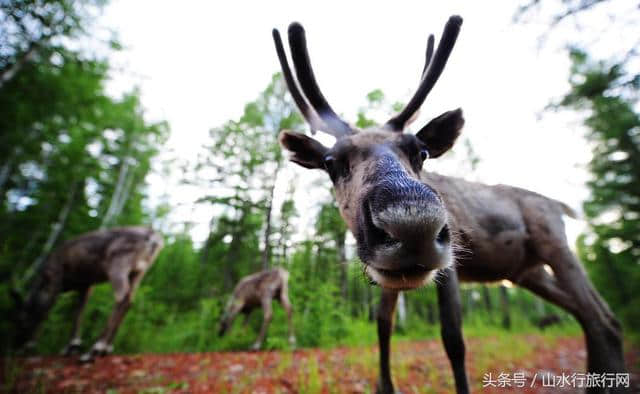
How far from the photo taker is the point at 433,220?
135 centimetres

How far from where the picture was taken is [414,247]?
1.37 metres

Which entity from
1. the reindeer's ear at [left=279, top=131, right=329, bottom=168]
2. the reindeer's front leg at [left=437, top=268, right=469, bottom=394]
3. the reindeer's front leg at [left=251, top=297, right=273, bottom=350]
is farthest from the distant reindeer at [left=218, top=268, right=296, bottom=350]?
the reindeer's ear at [left=279, top=131, right=329, bottom=168]

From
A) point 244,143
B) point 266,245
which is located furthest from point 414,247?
point 244,143

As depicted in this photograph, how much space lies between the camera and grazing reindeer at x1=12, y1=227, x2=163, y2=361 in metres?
6.36

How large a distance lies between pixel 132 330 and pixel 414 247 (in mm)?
9165

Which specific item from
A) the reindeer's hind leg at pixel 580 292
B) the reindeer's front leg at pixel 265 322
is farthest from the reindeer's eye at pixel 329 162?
the reindeer's front leg at pixel 265 322

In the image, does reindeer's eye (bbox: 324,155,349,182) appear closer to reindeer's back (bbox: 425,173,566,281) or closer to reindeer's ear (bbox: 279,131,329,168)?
reindeer's ear (bbox: 279,131,329,168)

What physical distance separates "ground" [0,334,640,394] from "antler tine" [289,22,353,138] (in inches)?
125

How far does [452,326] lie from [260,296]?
19.7 feet

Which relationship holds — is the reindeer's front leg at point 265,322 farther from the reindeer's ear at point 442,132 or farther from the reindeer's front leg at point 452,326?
the reindeer's ear at point 442,132

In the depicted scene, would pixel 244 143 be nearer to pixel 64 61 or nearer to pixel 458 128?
pixel 458 128

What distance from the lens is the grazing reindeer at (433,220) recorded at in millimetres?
1450

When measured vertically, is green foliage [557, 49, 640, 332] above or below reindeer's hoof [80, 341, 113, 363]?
above

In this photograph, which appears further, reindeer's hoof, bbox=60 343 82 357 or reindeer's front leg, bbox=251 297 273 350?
reindeer's front leg, bbox=251 297 273 350
